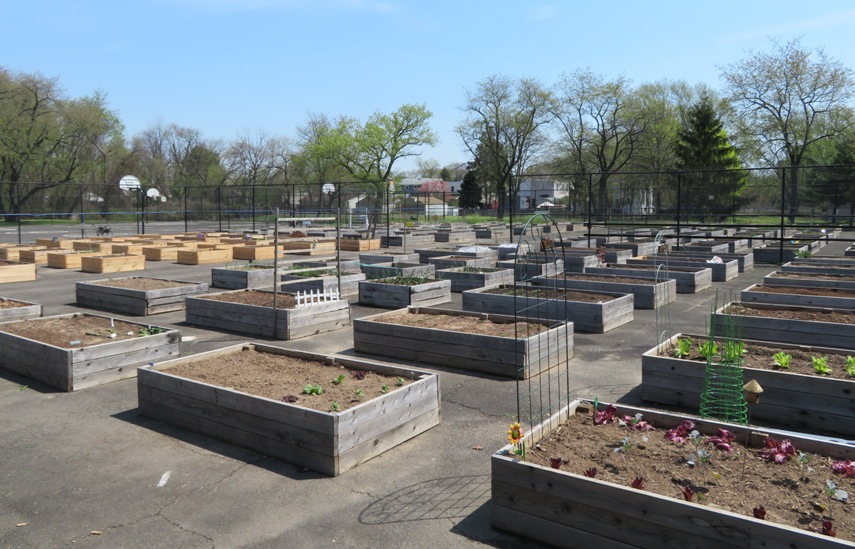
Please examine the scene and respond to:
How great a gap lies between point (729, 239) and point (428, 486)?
21580mm

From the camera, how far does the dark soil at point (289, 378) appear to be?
5.93 meters

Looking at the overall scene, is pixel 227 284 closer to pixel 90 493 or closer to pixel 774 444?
pixel 90 493

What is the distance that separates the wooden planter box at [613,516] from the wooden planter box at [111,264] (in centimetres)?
1727

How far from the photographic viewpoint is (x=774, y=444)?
177 inches

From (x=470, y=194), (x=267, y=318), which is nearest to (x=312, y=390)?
(x=267, y=318)

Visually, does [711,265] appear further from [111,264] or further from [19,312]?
[111,264]

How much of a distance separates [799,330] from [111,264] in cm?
1736

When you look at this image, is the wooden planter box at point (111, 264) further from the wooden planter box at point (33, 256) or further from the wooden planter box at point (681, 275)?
the wooden planter box at point (681, 275)

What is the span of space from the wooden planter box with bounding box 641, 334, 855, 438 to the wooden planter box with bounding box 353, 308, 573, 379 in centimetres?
107

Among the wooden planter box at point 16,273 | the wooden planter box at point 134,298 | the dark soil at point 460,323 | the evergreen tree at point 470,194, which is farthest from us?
the evergreen tree at point 470,194

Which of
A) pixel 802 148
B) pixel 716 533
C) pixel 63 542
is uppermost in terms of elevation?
pixel 802 148

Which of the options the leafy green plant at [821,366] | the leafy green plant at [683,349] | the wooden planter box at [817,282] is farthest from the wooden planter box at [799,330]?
the wooden planter box at [817,282]

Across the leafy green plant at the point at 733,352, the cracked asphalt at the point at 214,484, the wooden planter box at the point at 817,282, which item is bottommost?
the cracked asphalt at the point at 214,484

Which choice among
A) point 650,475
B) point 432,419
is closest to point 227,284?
point 432,419
